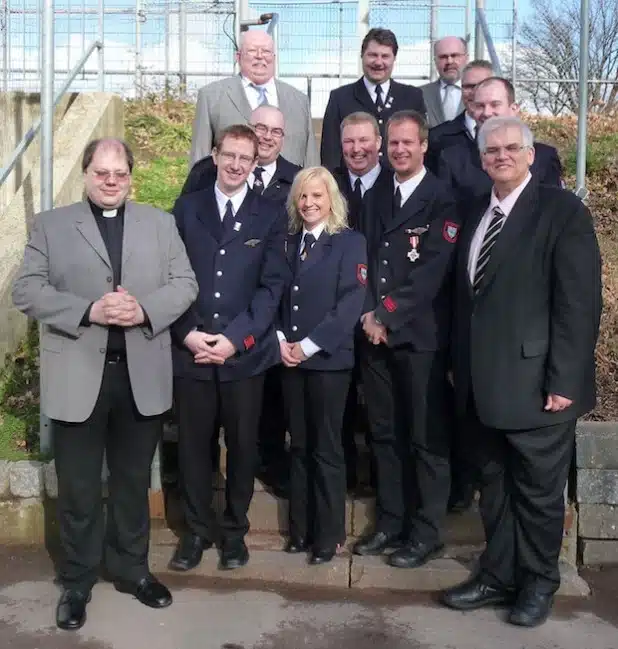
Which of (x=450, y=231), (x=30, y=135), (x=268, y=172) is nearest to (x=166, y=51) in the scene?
(x=30, y=135)

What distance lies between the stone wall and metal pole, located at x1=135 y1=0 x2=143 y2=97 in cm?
716

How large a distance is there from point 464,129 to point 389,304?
133cm

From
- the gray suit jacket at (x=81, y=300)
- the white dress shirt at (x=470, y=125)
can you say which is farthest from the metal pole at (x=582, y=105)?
the gray suit jacket at (x=81, y=300)

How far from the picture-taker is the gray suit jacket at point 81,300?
13.8 feet

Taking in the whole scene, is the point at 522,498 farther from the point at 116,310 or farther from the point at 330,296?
the point at 116,310

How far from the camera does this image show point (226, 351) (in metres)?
4.47

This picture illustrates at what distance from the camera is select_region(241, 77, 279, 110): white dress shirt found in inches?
227

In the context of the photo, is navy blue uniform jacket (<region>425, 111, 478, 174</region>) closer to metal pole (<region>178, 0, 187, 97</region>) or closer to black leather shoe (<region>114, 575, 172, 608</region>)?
black leather shoe (<region>114, 575, 172, 608</region>)

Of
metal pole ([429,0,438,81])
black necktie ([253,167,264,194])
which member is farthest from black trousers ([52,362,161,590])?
metal pole ([429,0,438,81])

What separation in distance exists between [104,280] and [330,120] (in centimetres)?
224

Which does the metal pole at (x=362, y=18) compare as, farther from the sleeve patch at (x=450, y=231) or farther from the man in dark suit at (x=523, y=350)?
the man in dark suit at (x=523, y=350)

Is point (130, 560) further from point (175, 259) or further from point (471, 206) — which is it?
point (471, 206)

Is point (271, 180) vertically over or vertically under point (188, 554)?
over

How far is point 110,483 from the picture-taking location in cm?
452
